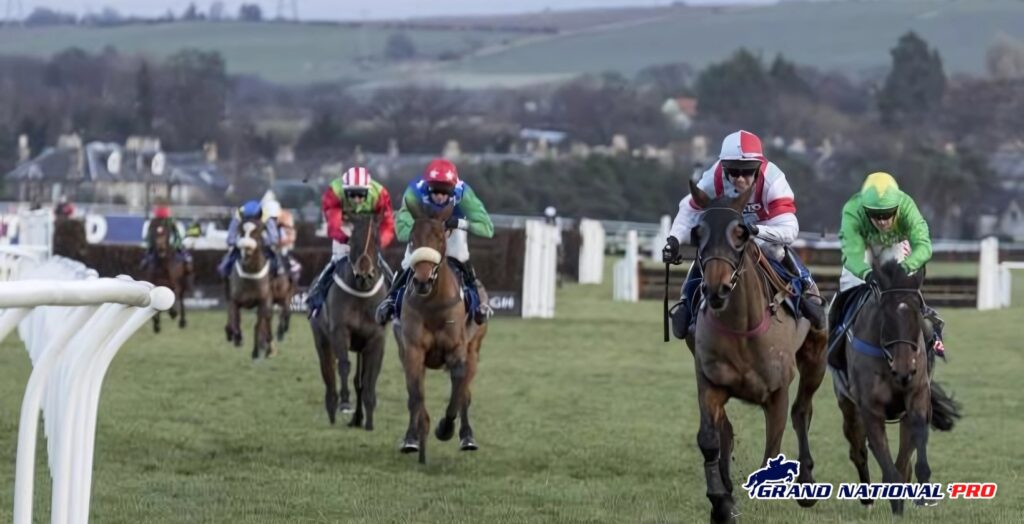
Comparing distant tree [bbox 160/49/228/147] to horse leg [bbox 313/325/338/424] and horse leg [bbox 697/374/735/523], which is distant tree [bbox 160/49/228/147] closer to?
horse leg [bbox 313/325/338/424]

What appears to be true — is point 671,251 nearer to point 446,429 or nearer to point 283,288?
point 446,429

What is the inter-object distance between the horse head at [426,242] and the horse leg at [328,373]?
229 centimetres

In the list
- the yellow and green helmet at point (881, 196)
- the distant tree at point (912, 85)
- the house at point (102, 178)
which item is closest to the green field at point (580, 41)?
the distant tree at point (912, 85)

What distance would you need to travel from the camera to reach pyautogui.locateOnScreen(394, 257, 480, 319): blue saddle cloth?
398 inches

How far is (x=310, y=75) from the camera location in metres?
103

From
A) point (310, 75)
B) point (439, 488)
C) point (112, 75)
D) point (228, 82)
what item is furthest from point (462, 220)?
point (310, 75)

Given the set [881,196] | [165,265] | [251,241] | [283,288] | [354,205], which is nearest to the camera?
[881,196]

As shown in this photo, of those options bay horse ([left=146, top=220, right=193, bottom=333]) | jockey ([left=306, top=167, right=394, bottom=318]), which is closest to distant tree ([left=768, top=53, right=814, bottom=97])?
bay horse ([left=146, top=220, right=193, bottom=333])

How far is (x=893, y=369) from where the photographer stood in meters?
7.90

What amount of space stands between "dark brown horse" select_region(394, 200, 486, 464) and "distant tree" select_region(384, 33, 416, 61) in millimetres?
106698

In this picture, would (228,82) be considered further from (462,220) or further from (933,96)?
(462,220)

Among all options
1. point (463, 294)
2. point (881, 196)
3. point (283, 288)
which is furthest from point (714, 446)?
point (283, 288)

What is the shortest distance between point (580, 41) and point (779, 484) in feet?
352

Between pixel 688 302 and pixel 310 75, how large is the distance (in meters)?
95.7
